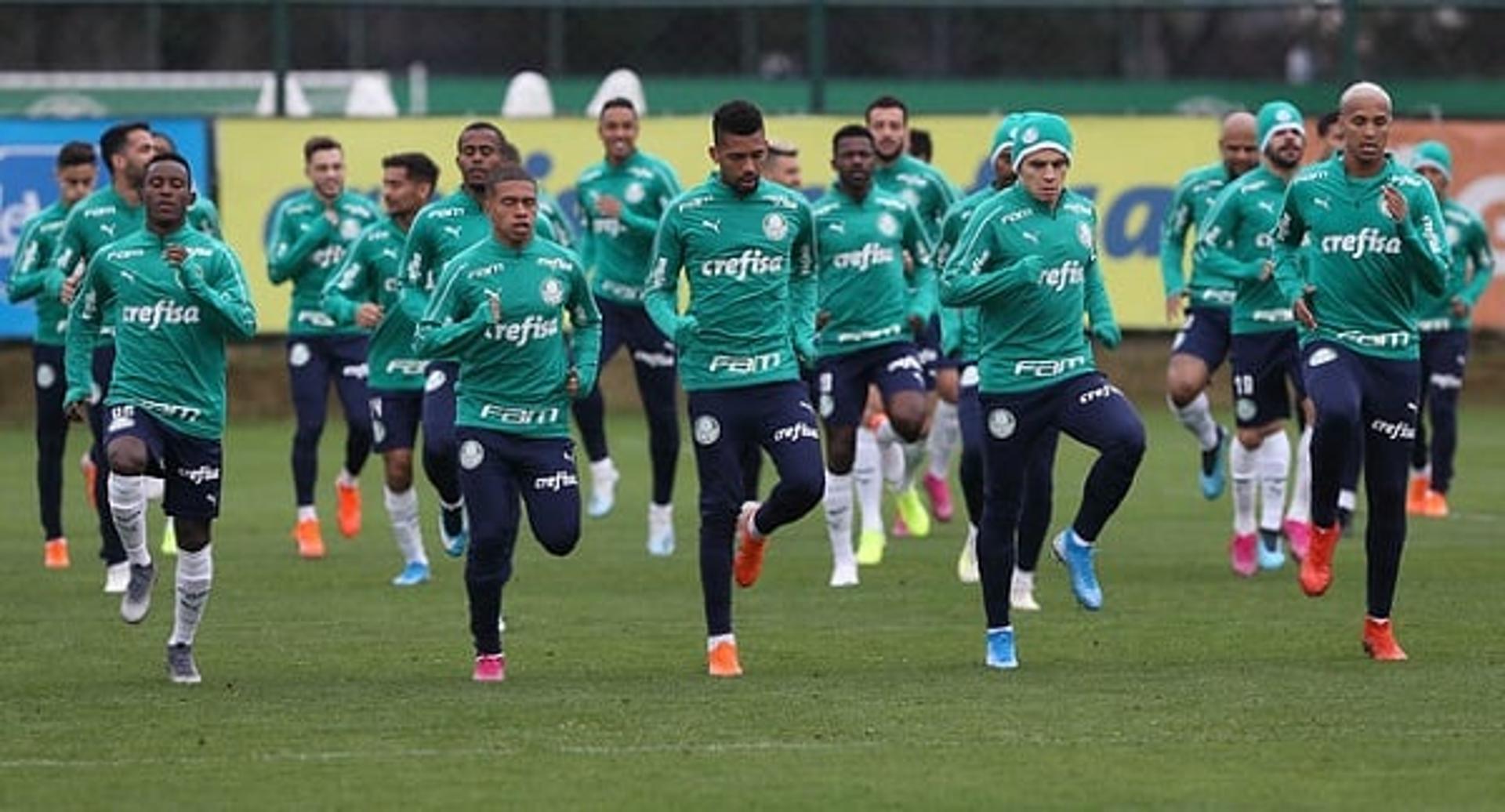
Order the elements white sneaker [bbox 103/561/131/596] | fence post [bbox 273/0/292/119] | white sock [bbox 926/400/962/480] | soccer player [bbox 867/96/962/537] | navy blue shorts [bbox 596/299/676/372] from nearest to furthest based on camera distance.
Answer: white sneaker [bbox 103/561/131/596]
soccer player [bbox 867/96/962/537]
navy blue shorts [bbox 596/299/676/372]
white sock [bbox 926/400/962/480]
fence post [bbox 273/0/292/119]

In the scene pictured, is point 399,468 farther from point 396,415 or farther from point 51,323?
point 51,323

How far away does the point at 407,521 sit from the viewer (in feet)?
61.2

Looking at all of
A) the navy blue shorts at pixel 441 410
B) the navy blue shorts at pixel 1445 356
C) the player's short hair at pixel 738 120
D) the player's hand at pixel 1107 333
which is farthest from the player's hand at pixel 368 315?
the navy blue shorts at pixel 1445 356

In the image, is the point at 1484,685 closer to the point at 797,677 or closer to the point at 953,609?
the point at 797,677

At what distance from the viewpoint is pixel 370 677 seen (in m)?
14.2

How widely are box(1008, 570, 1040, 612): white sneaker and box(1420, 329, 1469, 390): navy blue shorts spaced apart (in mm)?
6591

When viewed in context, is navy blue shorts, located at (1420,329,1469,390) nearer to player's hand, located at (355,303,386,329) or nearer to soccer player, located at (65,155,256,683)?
player's hand, located at (355,303,386,329)

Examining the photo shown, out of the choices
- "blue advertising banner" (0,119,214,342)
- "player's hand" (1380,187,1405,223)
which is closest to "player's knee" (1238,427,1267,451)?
"player's hand" (1380,187,1405,223)

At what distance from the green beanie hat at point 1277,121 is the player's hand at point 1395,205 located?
3.96 meters

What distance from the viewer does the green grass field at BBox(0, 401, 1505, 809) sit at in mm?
11133

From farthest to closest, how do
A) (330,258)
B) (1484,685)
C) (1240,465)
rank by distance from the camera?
1. (330,258)
2. (1240,465)
3. (1484,685)

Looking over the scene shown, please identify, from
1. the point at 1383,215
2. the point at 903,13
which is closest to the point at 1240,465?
the point at 1383,215

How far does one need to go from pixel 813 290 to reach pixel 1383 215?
94.7 inches

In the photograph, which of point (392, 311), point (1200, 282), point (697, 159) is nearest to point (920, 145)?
point (1200, 282)
